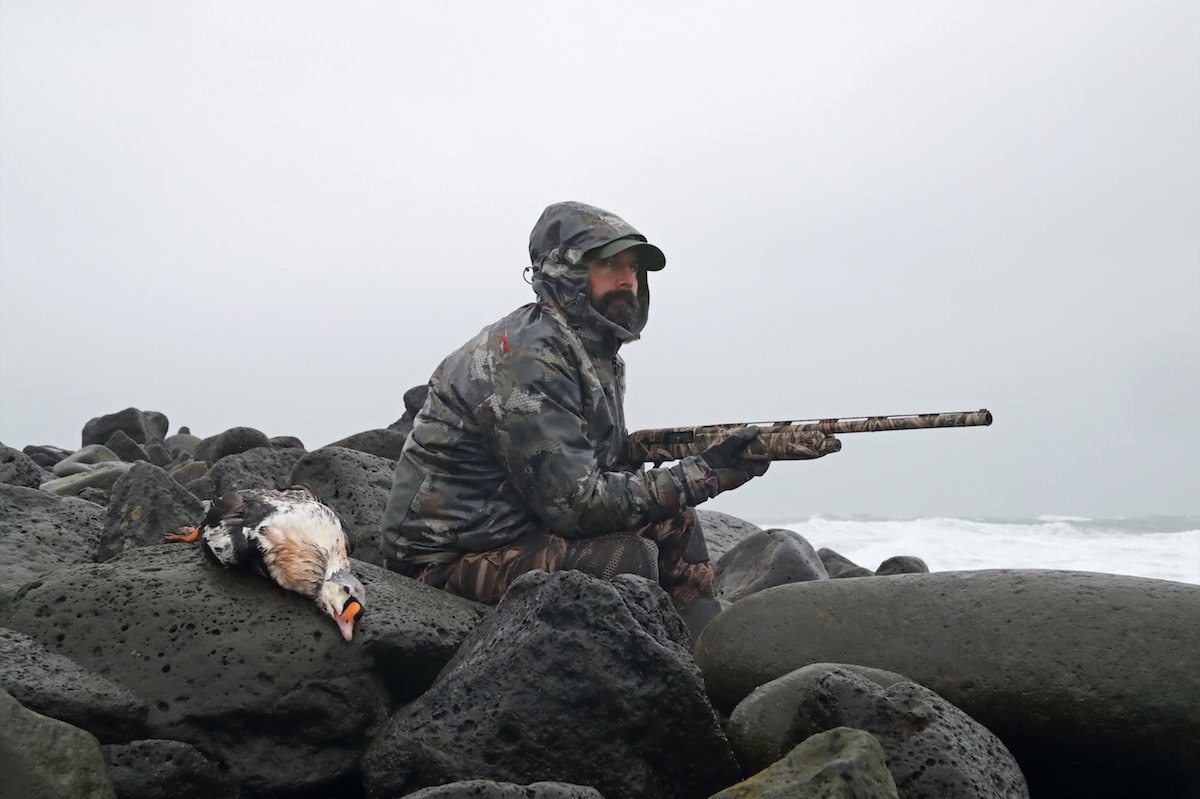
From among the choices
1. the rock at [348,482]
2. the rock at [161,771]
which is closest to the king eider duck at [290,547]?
the rock at [161,771]

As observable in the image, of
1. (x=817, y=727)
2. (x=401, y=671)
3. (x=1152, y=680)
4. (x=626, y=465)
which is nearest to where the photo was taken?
(x=817, y=727)

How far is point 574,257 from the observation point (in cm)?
586

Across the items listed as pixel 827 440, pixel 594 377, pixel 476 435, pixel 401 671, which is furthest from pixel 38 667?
pixel 827 440

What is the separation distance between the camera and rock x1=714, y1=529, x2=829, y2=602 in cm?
816

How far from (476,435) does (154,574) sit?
1605 millimetres

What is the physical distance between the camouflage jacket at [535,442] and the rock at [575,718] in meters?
1.32

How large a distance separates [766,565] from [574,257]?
3.42m

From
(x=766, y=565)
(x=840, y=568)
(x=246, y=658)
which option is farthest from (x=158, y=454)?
(x=246, y=658)

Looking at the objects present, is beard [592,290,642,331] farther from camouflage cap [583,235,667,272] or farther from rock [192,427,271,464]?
rock [192,427,271,464]

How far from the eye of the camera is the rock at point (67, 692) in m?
4.14

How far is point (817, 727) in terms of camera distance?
3824 mm

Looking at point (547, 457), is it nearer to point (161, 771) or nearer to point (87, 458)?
point (161, 771)

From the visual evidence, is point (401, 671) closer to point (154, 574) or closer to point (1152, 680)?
point (154, 574)

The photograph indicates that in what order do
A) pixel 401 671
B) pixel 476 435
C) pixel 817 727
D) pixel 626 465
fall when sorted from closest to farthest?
pixel 817 727 < pixel 401 671 < pixel 476 435 < pixel 626 465
